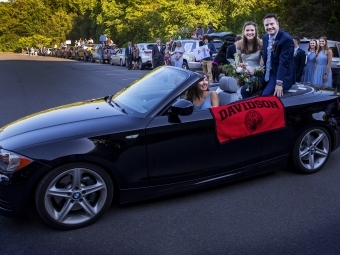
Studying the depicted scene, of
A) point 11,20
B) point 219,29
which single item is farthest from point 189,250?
point 11,20

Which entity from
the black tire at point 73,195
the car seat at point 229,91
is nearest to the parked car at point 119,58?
the car seat at point 229,91

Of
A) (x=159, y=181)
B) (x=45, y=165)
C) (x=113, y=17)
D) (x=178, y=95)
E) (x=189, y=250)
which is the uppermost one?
(x=113, y=17)

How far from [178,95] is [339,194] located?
2.10m

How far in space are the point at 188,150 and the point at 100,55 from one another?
32730 mm

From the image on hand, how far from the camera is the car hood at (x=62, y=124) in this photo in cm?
380

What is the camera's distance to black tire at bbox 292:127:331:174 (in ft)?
16.3

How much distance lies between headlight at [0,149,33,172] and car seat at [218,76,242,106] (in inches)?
89.6

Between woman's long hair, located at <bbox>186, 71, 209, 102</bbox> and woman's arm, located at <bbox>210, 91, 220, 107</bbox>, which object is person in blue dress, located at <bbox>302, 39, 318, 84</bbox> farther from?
woman's long hair, located at <bbox>186, 71, 209, 102</bbox>

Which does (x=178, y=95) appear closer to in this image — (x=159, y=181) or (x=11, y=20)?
(x=159, y=181)

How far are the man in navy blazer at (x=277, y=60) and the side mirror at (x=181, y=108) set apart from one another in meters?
1.35

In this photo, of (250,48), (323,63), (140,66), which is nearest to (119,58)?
(140,66)

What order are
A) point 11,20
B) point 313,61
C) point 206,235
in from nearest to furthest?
point 206,235 < point 313,61 < point 11,20

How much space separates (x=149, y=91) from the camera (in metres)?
4.62

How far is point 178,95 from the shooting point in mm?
4215
